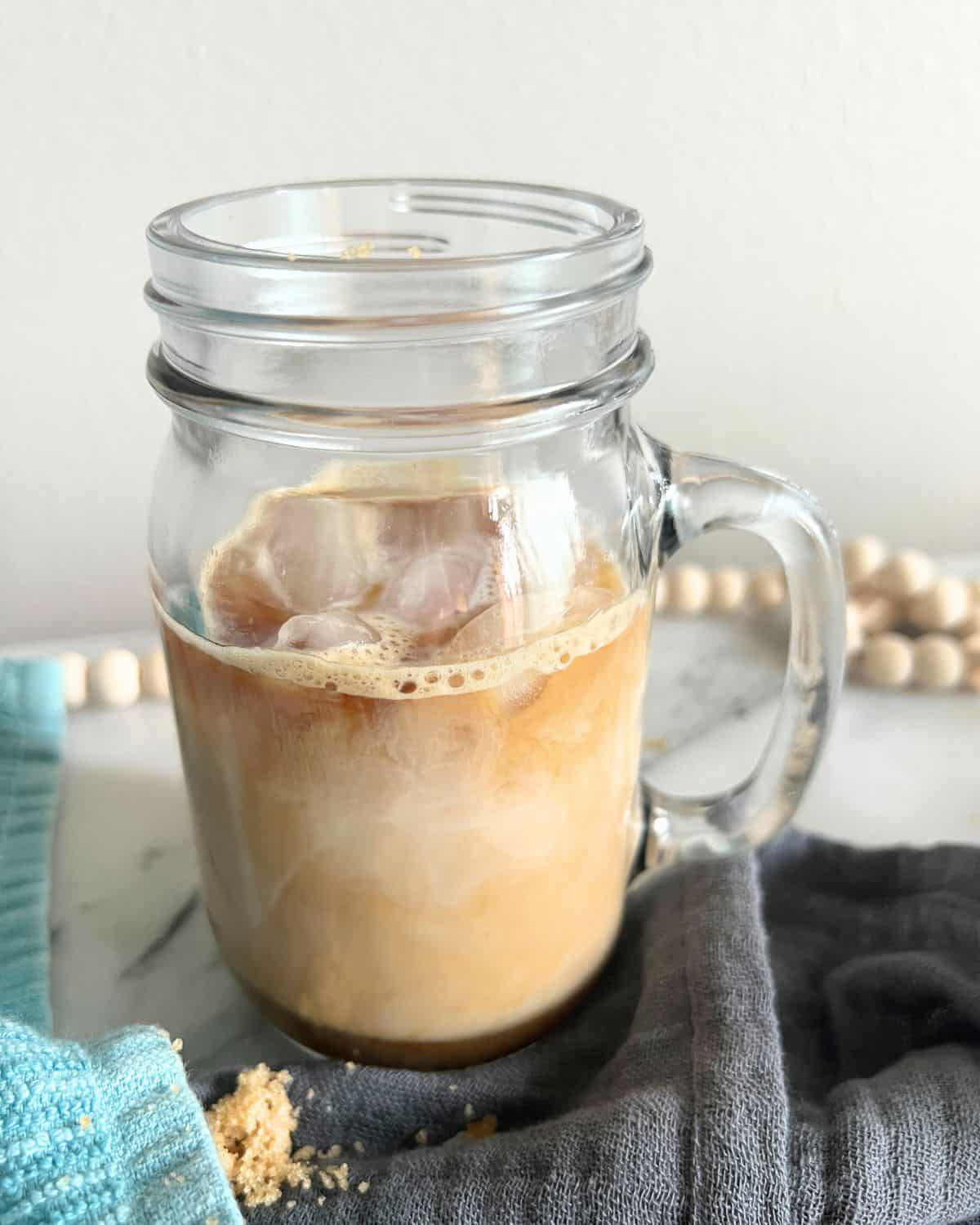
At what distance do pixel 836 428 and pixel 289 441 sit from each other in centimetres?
56

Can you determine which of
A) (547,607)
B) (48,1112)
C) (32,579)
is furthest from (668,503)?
(32,579)

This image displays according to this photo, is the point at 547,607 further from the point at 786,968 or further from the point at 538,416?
the point at 786,968

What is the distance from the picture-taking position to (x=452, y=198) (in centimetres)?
53

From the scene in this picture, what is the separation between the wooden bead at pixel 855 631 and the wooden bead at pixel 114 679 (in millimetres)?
483

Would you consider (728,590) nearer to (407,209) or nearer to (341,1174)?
(407,209)

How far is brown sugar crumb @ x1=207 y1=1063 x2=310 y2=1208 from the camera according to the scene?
A: 39 cm

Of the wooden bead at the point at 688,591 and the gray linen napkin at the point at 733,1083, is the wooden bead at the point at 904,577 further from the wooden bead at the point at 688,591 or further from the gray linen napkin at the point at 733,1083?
the gray linen napkin at the point at 733,1083

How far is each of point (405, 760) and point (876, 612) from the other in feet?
A: 1.59

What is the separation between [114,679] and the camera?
0.71 meters

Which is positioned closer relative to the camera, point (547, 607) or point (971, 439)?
point (547, 607)

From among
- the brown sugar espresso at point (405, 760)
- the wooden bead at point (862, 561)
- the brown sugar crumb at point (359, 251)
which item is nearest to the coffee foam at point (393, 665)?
the brown sugar espresso at point (405, 760)

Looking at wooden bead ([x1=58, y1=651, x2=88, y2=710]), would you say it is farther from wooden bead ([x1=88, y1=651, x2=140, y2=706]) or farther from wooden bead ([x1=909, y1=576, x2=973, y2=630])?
wooden bead ([x1=909, y1=576, x2=973, y2=630])

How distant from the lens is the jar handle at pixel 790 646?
442mm

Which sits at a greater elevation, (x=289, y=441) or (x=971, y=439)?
(x=289, y=441)
